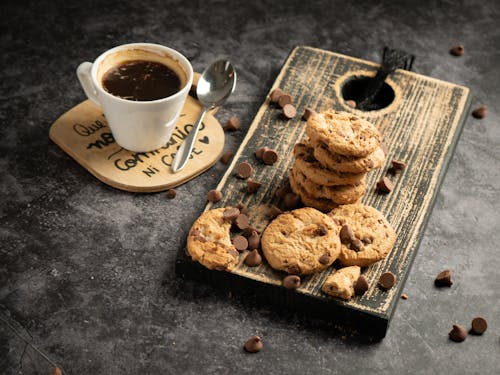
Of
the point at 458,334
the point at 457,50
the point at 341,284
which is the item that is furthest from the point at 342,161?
the point at 457,50

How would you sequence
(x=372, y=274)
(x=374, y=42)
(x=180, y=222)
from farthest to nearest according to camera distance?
(x=374, y=42) < (x=180, y=222) < (x=372, y=274)

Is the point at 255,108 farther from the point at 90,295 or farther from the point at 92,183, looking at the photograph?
the point at 90,295

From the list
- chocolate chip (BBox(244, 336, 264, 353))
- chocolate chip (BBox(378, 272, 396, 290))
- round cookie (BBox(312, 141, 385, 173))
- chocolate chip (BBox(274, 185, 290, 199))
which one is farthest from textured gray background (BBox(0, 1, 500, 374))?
round cookie (BBox(312, 141, 385, 173))

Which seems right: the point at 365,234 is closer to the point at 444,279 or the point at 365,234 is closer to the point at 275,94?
the point at 444,279

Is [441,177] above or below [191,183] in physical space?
above

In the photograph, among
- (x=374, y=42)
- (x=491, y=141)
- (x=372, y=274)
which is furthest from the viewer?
(x=374, y=42)

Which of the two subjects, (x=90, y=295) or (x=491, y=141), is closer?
(x=90, y=295)

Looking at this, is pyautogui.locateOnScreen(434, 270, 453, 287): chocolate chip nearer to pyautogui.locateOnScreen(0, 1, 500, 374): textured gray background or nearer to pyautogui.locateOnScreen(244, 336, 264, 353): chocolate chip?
pyautogui.locateOnScreen(0, 1, 500, 374): textured gray background

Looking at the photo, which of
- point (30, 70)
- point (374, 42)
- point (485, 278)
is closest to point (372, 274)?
point (485, 278)
